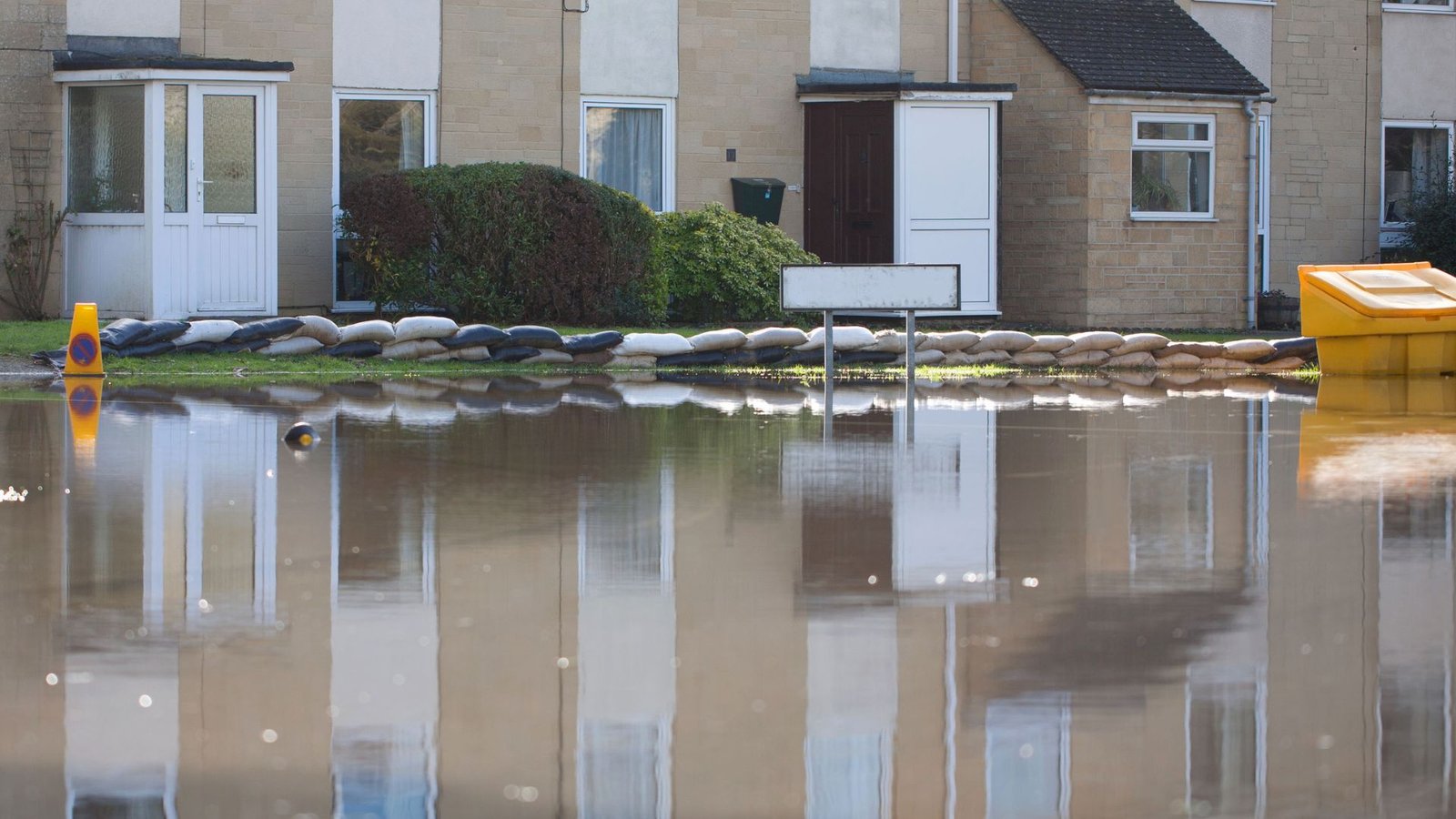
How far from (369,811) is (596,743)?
30.5 inches

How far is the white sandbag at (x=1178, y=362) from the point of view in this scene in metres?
20.8

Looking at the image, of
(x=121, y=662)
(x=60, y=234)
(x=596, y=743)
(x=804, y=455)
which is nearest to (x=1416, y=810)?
(x=596, y=743)

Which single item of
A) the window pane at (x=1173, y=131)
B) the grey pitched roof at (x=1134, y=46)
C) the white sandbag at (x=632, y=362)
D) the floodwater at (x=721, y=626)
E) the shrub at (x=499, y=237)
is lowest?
the floodwater at (x=721, y=626)

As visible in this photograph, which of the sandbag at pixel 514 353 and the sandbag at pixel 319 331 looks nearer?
the sandbag at pixel 319 331

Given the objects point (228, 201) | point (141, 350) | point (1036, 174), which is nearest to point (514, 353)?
point (141, 350)

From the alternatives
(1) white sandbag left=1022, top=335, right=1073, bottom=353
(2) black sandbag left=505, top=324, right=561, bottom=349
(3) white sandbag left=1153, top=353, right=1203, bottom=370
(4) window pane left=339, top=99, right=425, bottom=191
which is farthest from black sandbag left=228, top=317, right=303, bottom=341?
(3) white sandbag left=1153, top=353, right=1203, bottom=370

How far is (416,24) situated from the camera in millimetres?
24062

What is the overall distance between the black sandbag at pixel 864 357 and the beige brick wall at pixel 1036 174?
6939 millimetres

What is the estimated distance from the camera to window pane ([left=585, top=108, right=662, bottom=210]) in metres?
25.5

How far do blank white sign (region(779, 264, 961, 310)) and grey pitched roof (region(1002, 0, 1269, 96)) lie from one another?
9311 mm

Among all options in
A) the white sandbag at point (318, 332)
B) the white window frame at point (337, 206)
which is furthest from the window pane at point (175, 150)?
the white sandbag at point (318, 332)

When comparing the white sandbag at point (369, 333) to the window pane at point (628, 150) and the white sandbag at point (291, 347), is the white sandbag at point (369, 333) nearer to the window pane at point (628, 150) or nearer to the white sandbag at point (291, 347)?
the white sandbag at point (291, 347)

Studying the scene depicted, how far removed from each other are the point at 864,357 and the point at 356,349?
4.86 meters

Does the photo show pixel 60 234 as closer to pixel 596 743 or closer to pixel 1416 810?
pixel 596 743
